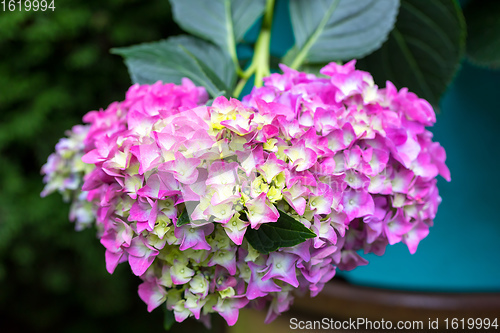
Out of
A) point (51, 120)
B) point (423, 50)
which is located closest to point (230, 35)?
point (423, 50)

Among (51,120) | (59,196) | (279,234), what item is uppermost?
(279,234)

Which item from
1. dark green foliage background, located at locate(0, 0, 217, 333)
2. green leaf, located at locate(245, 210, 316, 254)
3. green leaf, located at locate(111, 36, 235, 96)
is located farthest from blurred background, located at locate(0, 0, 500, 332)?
green leaf, located at locate(245, 210, 316, 254)

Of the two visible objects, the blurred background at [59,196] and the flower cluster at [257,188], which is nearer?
the flower cluster at [257,188]

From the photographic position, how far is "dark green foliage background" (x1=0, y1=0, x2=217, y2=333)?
691 millimetres

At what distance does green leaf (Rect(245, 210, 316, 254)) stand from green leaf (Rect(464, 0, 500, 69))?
0.87ft

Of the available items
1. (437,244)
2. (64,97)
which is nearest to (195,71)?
(437,244)

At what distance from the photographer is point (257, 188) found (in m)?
0.26

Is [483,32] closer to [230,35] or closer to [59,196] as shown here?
[230,35]

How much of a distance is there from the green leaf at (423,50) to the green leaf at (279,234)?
0.23m

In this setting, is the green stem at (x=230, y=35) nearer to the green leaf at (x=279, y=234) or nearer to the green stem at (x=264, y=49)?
the green stem at (x=264, y=49)

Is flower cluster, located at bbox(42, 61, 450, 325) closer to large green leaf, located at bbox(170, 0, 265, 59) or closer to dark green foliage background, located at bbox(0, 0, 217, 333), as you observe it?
large green leaf, located at bbox(170, 0, 265, 59)

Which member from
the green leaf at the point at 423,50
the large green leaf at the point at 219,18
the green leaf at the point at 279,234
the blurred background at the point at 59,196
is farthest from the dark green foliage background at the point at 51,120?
the green leaf at the point at 279,234

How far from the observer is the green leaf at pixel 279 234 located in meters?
0.25

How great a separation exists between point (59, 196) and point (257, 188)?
0.59 meters
